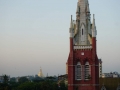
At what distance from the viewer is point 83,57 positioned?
164 feet

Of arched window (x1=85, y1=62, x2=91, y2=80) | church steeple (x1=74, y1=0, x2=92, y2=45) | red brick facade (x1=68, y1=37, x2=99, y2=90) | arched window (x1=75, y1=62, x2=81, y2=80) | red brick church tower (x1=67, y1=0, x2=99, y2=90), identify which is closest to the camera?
red brick facade (x1=68, y1=37, x2=99, y2=90)

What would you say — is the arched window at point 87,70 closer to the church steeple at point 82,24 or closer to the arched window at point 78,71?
the arched window at point 78,71

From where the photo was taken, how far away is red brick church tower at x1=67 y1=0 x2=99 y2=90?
49719 mm

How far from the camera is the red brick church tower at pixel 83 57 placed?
49719mm

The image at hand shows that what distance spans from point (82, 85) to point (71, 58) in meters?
4.36

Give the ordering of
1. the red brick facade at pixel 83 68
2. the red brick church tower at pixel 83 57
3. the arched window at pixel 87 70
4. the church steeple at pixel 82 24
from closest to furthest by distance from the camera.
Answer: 1. the red brick facade at pixel 83 68
2. the red brick church tower at pixel 83 57
3. the arched window at pixel 87 70
4. the church steeple at pixel 82 24

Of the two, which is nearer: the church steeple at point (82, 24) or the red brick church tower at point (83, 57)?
the red brick church tower at point (83, 57)

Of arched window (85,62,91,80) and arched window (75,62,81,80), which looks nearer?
arched window (85,62,91,80)

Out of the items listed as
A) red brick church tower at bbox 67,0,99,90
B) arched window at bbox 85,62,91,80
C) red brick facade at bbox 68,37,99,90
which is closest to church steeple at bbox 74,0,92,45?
red brick church tower at bbox 67,0,99,90

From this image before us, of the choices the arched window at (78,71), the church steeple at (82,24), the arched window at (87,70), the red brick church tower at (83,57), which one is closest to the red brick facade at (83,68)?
the red brick church tower at (83,57)

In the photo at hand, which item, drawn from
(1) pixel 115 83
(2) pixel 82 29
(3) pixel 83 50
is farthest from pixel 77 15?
(1) pixel 115 83

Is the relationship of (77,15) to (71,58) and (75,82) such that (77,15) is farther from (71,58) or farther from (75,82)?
(75,82)

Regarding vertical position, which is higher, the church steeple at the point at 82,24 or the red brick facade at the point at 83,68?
the church steeple at the point at 82,24

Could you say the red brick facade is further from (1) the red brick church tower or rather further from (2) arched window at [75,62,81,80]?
(2) arched window at [75,62,81,80]
